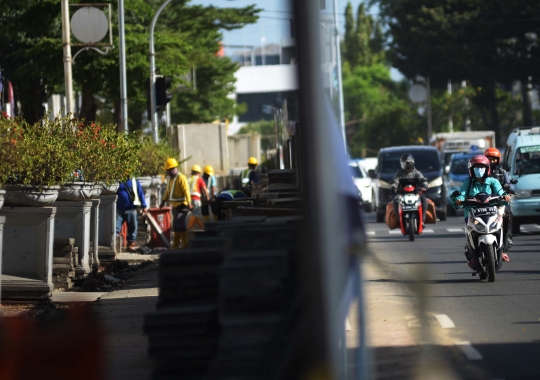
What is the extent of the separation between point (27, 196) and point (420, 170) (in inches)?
753

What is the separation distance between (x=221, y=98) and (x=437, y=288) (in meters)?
40.5

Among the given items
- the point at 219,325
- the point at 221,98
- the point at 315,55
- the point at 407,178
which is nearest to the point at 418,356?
the point at 219,325

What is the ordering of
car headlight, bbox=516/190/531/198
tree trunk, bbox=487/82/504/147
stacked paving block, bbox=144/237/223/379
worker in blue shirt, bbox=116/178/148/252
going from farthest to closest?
1. tree trunk, bbox=487/82/504/147
2. car headlight, bbox=516/190/531/198
3. worker in blue shirt, bbox=116/178/148/252
4. stacked paving block, bbox=144/237/223/379

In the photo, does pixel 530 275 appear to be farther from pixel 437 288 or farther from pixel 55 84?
pixel 55 84

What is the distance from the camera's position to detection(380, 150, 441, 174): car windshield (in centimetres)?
2950

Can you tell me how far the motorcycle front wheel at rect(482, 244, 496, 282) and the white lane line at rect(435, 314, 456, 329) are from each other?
3017mm

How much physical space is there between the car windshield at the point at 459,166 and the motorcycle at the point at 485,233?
2053 centimetres

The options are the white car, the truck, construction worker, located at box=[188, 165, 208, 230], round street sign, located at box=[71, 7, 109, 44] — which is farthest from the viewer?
the truck

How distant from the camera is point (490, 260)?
1328 centimetres

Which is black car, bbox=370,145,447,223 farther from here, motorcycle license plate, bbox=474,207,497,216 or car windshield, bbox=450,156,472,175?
motorcycle license plate, bbox=474,207,497,216

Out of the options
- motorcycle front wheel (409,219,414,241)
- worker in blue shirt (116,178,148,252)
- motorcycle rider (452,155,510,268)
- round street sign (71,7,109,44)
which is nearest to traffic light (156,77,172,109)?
round street sign (71,7,109,44)

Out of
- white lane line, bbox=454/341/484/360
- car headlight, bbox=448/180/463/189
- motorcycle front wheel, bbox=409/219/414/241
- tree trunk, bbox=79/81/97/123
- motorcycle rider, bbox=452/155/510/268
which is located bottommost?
white lane line, bbox=454/341/484/360

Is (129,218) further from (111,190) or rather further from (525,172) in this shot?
(525,172)

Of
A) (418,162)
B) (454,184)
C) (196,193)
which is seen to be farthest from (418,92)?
(196,193)
